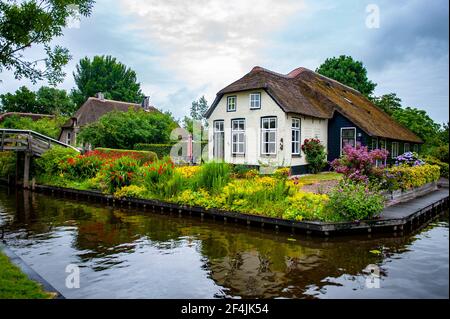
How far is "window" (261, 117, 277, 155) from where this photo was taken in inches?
837

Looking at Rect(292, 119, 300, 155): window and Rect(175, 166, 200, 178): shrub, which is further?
Rect(292, 119, 300, 155): window

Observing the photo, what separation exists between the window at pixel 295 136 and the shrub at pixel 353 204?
10840mm

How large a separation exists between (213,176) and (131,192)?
169 inches

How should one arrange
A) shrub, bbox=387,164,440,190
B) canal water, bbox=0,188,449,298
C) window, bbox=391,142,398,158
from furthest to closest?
window, bbox=391,142,398,158, shrub, bbox=387,164,440,190, canal water, bbox=0,188,449,298

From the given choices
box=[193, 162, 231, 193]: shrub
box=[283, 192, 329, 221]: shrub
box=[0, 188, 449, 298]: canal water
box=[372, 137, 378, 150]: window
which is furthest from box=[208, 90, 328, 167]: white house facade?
box=[0, 188, 449, 298]: canal water

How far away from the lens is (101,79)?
5888 centimetres

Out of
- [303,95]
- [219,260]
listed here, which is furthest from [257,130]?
[219,260]

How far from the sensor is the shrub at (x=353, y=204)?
1059 centimetres

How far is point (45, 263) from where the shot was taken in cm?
816

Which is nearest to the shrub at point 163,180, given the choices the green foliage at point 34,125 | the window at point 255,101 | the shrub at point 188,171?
the shrub at point 188,171

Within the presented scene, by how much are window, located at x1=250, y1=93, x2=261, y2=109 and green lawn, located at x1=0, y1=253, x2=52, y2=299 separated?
677 inches

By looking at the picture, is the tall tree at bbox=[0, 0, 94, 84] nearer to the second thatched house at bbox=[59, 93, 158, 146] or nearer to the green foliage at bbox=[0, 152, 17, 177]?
the green foliage at bbox=[0, 152, 17, 177]
